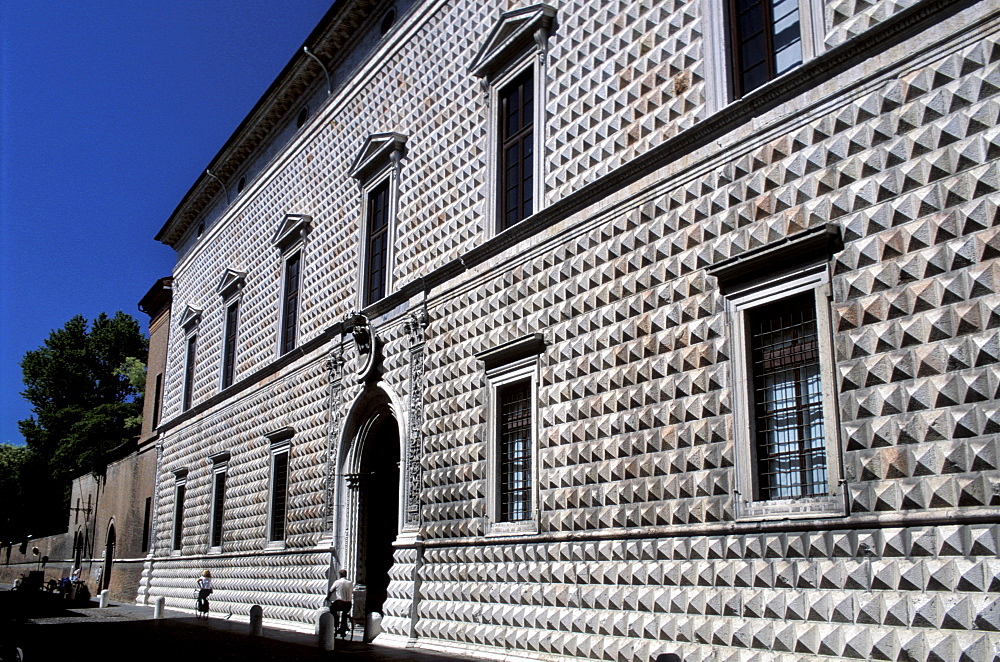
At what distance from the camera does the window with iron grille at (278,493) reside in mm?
19359

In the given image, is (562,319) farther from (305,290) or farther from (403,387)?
(305,290)

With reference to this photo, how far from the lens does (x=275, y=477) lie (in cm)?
1997

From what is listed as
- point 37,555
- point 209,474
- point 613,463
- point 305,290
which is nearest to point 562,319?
point 613,463

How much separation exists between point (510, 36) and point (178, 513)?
1930 cm

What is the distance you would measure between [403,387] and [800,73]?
28.5ft

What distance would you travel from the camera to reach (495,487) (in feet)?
39.8

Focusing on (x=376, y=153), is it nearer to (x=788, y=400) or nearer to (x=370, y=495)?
(x=370, y=495)

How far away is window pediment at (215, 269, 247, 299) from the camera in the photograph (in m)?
24.0

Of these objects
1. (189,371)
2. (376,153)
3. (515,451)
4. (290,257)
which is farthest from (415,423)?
(189,371)

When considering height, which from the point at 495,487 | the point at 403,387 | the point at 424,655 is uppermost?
the point at 403,387

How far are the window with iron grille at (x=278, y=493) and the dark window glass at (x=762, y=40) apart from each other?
13424mm

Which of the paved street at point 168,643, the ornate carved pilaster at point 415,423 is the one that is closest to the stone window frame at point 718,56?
the ornate carved pilaster at point 415,423

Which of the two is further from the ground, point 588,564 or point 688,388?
point 688,388

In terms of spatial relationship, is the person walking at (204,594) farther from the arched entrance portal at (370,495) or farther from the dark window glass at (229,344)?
the arched entrance portal at (370,495)
